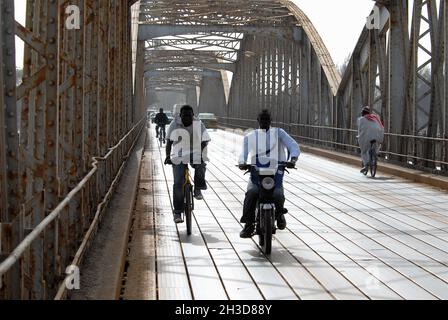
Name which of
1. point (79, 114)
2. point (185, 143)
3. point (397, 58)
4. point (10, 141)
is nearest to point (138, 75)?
point (397, 58)

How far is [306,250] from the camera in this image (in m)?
7.87

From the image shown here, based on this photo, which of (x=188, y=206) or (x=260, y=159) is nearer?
(x=260, y=159)

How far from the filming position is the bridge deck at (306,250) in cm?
609

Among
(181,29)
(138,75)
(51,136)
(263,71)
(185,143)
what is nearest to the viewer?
(51,136)

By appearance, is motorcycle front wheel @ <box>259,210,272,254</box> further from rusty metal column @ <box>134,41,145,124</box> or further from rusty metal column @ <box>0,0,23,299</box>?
rusty metal column @ <box>134,41,145,124</box>

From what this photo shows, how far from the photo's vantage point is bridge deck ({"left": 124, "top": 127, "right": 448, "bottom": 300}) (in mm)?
6094

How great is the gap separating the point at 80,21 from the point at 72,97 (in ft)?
3.20

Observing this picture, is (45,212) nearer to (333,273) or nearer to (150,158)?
(333,273)

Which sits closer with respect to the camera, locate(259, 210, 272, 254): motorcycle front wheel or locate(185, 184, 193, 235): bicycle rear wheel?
locate(259, 210, 272, 254): motorcycle front wheel

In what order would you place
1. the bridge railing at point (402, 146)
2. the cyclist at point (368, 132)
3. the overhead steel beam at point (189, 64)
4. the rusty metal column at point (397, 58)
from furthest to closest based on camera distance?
the overhead steel beam at point (189, 64), the rusty metal column at point (397, 58), the cyclist at point (368, 132), the bridge railing at point (402, 146)

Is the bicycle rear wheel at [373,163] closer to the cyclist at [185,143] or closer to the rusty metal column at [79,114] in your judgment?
the cyclist at [185,143]

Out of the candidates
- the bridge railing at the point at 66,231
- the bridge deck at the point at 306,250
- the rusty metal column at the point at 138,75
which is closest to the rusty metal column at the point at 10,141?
the bridge railing at the point at 66,231

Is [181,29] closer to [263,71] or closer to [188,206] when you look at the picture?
[263,71]

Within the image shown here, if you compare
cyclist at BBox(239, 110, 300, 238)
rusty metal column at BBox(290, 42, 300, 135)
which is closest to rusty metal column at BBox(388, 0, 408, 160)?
cyclist at BBox(239, 110, 300, 238)
